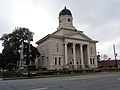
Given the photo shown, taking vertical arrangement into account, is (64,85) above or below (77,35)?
below

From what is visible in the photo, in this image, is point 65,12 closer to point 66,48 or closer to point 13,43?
point 66,48

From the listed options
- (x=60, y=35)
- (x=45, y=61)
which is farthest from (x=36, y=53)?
(x=60, y=35)

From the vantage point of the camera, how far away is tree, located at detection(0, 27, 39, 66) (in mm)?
52562

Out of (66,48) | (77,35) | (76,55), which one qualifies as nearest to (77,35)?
(77,35)

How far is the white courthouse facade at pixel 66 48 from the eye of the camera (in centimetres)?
5412

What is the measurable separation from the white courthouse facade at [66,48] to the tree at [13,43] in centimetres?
721

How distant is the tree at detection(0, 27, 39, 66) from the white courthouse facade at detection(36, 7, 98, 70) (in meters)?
7.21

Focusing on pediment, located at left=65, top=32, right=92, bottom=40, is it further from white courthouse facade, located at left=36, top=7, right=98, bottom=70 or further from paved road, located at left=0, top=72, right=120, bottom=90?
paved road, located at left=0, top=72, right=120, bottom=90

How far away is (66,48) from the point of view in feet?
181

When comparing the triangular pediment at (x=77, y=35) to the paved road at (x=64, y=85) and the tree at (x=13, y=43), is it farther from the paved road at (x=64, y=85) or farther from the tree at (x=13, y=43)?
the paved road at (x=64, y=85)

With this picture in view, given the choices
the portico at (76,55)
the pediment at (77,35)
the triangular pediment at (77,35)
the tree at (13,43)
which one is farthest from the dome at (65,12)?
the tree at (13,43)

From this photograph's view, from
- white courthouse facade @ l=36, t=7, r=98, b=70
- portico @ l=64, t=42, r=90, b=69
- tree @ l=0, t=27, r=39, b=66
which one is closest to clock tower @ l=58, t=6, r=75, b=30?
white courthouse facade @ l=36, t=7, r=98, b=70

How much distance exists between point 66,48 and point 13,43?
17461 millimetres

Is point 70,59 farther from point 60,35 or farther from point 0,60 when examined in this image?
point 0,60
